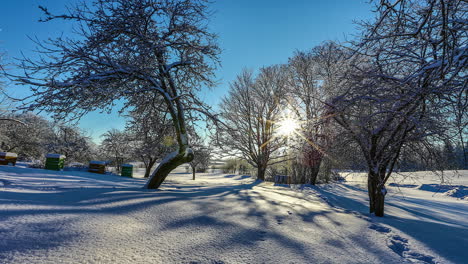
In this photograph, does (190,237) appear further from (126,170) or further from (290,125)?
(126,170)

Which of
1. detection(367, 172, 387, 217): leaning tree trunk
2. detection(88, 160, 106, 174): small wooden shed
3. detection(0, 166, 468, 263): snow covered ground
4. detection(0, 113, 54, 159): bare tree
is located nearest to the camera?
detection(0, 166, 468, 263): snow covered ground

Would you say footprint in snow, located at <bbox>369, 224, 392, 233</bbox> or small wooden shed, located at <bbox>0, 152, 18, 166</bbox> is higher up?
small wooden shed, located at <bbox>0, 152, 18, 166</bbox>

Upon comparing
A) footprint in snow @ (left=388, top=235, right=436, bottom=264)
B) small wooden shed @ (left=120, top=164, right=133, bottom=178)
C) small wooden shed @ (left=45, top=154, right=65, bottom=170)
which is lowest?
small wooden shed @ (left=120, top=164, right=133, bottom=178)

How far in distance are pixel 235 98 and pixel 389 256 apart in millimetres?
14982

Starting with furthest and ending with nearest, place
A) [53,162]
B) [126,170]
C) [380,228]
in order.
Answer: [126,170] → [53,162] → [380,228]

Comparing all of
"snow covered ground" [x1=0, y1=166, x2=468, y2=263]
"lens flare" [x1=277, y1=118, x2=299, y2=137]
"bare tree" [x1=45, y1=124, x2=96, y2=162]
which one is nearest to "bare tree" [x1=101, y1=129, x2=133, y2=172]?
"bare tree" [x1=45, y1=124, x2=96, y2=162]

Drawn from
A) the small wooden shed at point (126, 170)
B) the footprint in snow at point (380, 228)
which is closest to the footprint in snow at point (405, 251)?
the footprint in snow at point (380, 228)

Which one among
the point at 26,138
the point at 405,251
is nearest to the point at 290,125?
the point at 405,251

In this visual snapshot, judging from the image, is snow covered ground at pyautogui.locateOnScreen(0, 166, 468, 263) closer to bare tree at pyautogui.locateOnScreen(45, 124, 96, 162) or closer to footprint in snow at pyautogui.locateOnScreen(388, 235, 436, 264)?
footprint in snow at pyautogui.locateOnScreen(388, 235, 436, 264)

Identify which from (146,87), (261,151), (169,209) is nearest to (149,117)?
(146,87)

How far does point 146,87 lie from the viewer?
5215 mm

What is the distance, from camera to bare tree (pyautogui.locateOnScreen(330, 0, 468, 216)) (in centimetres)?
229

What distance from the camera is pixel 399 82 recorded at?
296 cm

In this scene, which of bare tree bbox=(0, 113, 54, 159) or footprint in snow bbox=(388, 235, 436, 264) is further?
bare tree bbox=(0, 113, 54, 159)
